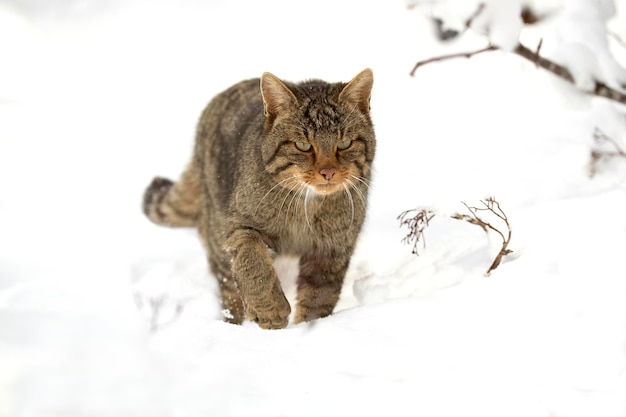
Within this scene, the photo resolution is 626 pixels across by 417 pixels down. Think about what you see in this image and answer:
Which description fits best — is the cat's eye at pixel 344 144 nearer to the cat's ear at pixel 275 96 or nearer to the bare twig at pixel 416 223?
the cat's ear at pixel 275 96

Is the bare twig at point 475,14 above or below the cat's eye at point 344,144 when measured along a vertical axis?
above

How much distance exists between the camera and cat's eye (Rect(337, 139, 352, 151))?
3757mm

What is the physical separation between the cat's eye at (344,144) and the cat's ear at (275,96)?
298mm

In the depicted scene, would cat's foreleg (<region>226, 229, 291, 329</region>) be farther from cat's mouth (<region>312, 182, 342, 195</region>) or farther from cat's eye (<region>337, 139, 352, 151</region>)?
cat's eye (<region>337, 139, 352, 151</region>)

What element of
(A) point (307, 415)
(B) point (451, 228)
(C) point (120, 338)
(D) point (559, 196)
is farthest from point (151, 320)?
(D) point (559, 196)

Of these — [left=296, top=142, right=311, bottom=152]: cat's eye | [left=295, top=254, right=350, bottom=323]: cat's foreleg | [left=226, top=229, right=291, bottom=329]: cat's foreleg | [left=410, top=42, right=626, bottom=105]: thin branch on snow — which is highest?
[left=410, top=42, right=626, bottom=105]: thin branch on snow

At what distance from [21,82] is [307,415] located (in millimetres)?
5951

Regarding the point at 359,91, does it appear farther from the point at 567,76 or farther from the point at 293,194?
the point at 567,76

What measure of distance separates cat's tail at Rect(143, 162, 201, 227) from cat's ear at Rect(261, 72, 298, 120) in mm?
1420

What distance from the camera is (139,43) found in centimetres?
826

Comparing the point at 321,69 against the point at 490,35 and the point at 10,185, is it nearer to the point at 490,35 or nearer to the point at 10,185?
the point at 10,185

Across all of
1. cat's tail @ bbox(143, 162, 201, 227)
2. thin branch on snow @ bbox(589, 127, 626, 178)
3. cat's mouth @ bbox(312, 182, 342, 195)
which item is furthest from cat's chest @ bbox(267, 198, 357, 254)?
thin branch on snow @ bbox(589, 127, 626, 178)

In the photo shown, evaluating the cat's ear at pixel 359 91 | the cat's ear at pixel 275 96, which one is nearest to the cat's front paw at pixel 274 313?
the cat's ear at pixel 275 96

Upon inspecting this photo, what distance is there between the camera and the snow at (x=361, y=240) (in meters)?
2.63
